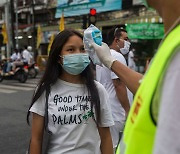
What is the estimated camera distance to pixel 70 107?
2117 mm

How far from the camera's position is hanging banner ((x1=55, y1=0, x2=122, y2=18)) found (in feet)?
69.7

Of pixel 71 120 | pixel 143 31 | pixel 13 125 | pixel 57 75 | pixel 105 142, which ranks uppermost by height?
pixel 57 75

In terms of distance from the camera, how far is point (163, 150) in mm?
798

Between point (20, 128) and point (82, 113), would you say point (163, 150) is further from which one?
point (20, 128)

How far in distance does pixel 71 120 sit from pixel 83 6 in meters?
21.4

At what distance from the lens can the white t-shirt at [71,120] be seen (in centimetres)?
208

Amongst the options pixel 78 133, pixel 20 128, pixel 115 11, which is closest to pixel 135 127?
pixel 78 133

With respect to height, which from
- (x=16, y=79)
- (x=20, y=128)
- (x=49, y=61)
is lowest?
(x=16, y=79)

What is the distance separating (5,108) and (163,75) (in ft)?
25.9

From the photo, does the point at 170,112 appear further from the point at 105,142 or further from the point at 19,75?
the point at 19,75

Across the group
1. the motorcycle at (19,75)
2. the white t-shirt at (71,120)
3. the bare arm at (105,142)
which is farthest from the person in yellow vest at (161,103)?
the motorcycle at (19,75)

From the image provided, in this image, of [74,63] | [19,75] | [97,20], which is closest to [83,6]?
[97,20]

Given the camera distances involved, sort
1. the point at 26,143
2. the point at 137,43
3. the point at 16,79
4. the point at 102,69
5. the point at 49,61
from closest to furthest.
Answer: the point at 49,61
the point at 102,69
the point at 26,143
the point at 16,79
the point at 137,43

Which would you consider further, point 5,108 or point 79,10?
point 79,10
